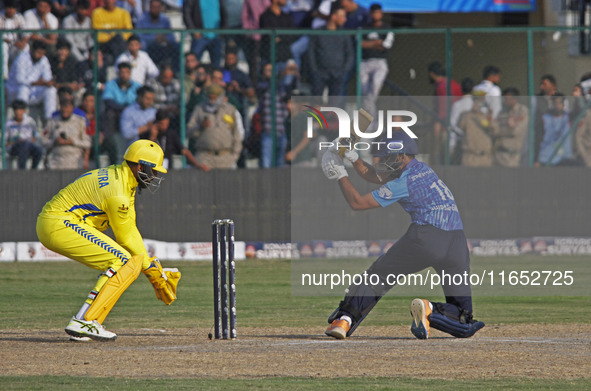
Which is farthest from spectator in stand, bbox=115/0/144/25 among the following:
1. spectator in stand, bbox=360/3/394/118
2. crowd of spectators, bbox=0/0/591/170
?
spectator in stand, bbox=360/3/394/118

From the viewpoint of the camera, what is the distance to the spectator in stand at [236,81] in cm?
1892

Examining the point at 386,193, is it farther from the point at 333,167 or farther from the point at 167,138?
the point at 167,138

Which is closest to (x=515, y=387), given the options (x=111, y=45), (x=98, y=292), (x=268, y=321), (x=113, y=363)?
(x=113, y=363)

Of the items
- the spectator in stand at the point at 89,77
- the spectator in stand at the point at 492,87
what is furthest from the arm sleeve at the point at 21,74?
the spectator in stand at the point at 492,87

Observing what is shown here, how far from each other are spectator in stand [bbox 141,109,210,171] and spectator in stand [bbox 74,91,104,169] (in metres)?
0.90

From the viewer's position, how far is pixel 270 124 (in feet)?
62.5

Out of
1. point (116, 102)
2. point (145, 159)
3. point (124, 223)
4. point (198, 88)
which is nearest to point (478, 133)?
point (198, 88)

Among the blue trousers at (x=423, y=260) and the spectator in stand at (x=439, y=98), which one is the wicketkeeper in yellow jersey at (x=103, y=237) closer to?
the blue trousers at (x=423, y=260)

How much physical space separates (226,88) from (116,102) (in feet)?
6.46

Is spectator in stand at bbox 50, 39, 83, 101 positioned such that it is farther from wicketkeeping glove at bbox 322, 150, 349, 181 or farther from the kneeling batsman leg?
the kneeling batsman leg

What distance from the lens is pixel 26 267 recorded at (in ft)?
58.2

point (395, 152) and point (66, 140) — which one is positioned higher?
point (395, 152)

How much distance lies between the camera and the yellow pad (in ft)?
32.5

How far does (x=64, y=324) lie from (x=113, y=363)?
332 centimetres
